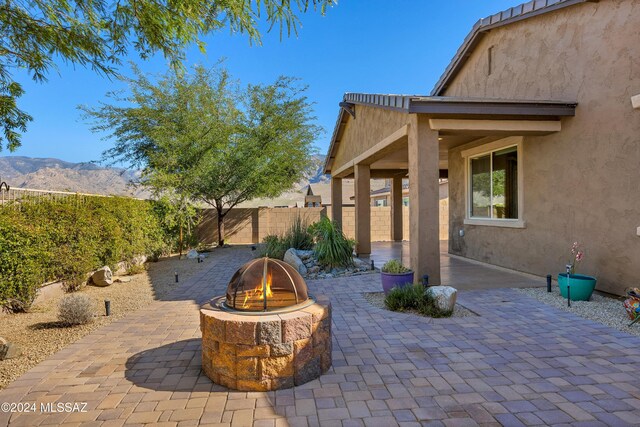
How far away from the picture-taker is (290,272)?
364 centimetres

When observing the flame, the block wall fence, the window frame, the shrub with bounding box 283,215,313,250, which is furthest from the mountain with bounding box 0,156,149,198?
the flame

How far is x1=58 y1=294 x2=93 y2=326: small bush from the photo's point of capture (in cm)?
477

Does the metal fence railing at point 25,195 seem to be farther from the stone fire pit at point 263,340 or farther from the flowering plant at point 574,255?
→ the flowering plant at point 574,255

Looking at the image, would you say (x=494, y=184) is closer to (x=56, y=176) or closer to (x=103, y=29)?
(x=103, y=29)

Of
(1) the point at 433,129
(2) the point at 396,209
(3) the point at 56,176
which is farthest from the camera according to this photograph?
(3) the point at 56,176

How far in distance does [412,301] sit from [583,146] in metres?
3.96

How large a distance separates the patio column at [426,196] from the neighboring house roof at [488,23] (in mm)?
3512

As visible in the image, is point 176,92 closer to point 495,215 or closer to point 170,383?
point 495,215

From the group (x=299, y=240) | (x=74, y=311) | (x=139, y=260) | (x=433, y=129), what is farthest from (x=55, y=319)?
(x=433, y=129)

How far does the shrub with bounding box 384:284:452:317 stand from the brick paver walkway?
0.25 meters

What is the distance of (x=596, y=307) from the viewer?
5.18 metres

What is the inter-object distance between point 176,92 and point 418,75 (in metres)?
15.3

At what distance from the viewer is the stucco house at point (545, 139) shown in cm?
549

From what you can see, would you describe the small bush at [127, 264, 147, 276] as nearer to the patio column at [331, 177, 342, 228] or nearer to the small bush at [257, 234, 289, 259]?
the small bush at [257, 234, 289, 259]
